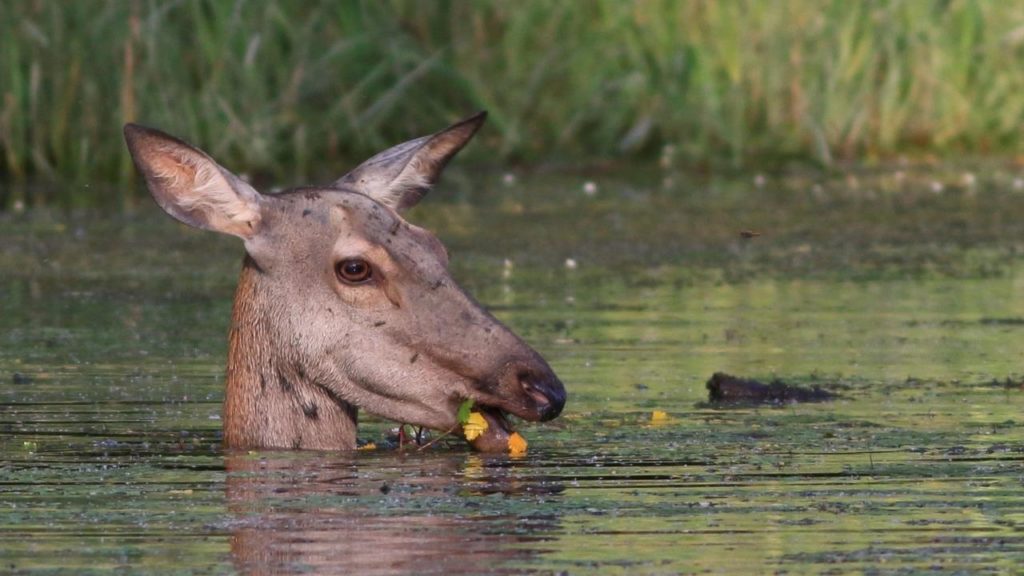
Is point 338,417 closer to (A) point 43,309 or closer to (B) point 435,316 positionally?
(B) point 435,316

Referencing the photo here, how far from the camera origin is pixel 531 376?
7309 millimetres

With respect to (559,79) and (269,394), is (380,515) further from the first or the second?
(559,79)

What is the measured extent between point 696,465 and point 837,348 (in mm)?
3348

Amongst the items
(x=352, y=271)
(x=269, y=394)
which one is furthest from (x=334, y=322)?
(x=269, y=394)

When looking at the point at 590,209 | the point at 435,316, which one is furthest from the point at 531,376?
the point at 590,209

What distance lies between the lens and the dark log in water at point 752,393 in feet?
30.3

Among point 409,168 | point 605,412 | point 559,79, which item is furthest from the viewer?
point 559,79

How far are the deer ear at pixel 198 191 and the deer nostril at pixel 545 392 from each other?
1087 millimetres

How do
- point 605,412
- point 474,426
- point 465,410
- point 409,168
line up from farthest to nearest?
1. point 605,412
2. point 409,168
3. point 474,426
4. point 465,410

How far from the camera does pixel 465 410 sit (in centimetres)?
748

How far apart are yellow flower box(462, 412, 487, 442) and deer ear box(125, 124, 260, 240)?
93 centimetres

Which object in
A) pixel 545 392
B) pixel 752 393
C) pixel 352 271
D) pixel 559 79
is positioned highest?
pixel 559 79

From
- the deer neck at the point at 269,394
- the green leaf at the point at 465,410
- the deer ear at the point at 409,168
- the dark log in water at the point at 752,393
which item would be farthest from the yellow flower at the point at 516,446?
the dark log in water at the point at 752,393

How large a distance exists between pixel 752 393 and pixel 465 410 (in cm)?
210
